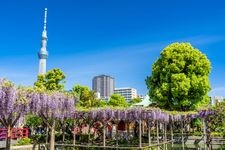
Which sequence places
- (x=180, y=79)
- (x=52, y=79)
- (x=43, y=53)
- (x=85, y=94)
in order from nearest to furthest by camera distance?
(x=180, y=79), (x=52, y=79), (x=85, y=94), (x=43, y=53)

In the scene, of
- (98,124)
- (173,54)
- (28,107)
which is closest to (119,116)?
(98,124)

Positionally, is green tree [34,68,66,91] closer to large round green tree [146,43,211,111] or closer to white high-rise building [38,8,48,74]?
large round green tree [146,43,211,111]

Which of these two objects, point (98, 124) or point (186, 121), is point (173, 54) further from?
point (98, 124)

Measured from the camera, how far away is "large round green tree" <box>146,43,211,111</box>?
28.5 m

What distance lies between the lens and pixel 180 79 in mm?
28500

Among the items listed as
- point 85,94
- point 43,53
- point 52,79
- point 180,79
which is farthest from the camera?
point 43,53

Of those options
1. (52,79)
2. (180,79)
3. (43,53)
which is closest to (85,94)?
(52,79)

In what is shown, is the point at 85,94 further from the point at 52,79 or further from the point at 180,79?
the point at 180,79

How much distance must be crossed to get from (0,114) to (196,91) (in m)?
21.5

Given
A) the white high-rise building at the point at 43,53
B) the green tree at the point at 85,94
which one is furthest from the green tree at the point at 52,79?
the white high-rise building at the point at 43,53

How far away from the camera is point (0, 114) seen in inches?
403

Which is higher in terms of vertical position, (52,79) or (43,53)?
(43,53)

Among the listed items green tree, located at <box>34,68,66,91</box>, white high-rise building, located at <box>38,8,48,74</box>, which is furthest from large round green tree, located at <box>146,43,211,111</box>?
white high-rise building, located at <box>38,8,48,74</box>

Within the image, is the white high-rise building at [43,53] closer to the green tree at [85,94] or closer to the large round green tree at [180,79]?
the green tree at [85,94]
